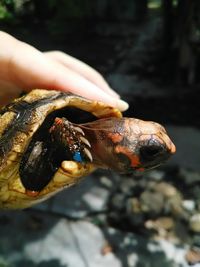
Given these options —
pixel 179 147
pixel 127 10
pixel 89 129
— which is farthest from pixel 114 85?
pixel 89 129

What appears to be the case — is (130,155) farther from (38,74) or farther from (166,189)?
(166,189)

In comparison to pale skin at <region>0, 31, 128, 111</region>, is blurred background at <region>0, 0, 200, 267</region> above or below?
below

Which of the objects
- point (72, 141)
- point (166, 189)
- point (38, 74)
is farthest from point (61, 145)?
point (166, 189)

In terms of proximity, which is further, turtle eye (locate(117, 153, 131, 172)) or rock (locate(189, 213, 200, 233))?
rock (locate(189, 213, 200, 233))

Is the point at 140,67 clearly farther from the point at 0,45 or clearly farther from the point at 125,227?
the point at 0,45

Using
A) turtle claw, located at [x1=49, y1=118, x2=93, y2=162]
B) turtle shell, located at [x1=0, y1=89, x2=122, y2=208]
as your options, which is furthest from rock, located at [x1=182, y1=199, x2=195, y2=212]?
turtle claw, located at [x1=49, y1=118, x2=93, y2=162]

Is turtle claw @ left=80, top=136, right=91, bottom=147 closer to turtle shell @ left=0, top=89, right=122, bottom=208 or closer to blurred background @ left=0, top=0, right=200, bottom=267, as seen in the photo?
turtle shell @ left=0, top=89, right=122, bottom=208

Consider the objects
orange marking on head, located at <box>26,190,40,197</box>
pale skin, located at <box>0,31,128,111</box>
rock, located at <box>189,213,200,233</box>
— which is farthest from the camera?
rock, located at <box>189,213,200,233</box>

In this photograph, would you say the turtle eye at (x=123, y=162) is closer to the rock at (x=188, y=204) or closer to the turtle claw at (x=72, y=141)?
the turtle claw at (x=72, y=141)
